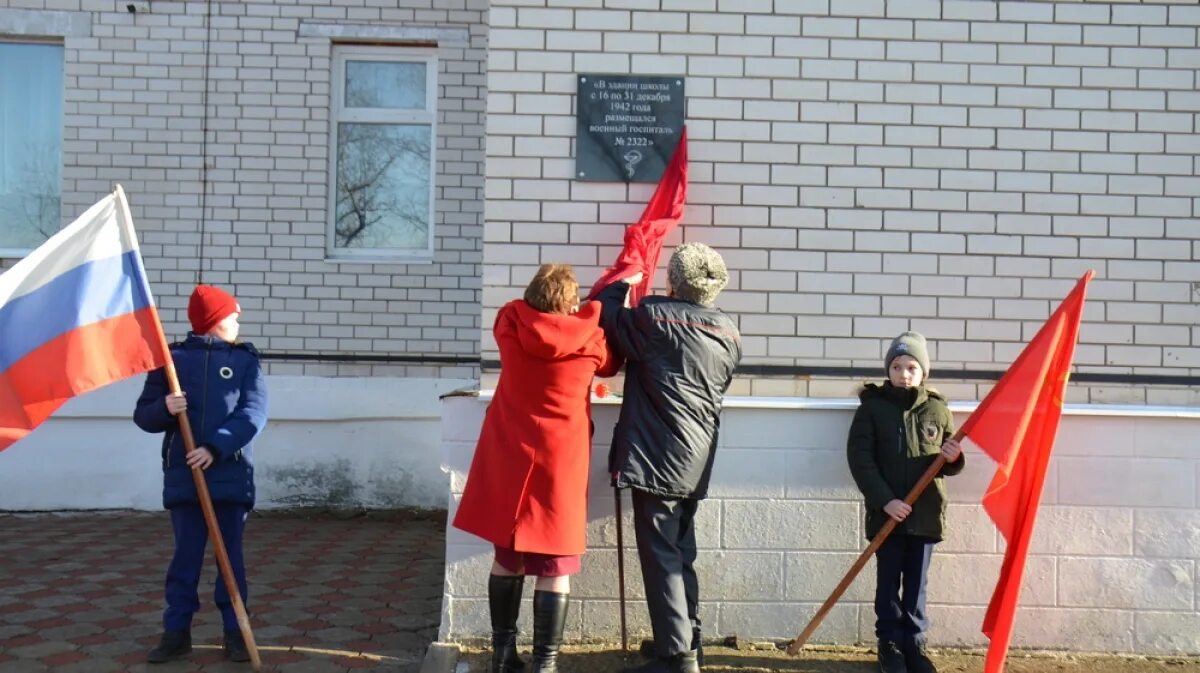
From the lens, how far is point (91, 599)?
5164mm

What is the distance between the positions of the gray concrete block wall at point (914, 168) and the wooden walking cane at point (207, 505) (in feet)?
4.29

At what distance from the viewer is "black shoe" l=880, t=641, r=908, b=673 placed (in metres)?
4.19

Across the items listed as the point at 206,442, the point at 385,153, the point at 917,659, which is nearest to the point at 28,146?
the point at 385,153

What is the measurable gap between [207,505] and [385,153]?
425 centimetres

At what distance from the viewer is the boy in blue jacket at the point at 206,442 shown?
4.12 metres

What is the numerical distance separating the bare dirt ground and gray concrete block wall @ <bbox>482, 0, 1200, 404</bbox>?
113cm

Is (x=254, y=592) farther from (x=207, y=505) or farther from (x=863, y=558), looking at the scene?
(x=863, y=558)

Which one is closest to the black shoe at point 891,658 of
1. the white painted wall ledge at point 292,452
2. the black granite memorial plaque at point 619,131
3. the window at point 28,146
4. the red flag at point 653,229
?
the red flag at point 653,229

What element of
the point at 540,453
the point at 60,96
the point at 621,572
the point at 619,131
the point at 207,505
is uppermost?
the point at 60,96

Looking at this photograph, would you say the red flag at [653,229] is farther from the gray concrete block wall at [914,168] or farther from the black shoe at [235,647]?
the black shoe at [235,647]

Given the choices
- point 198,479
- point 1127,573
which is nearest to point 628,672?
point 198,479

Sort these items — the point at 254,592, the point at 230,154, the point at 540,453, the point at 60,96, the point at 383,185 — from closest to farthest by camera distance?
the point at 540,453 < the point at 254,592 < the point at 230,154 < the point at 60,96 < the point at 383,185

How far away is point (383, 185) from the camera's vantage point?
7742 mm

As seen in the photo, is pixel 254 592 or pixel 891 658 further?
pixel 254 592
